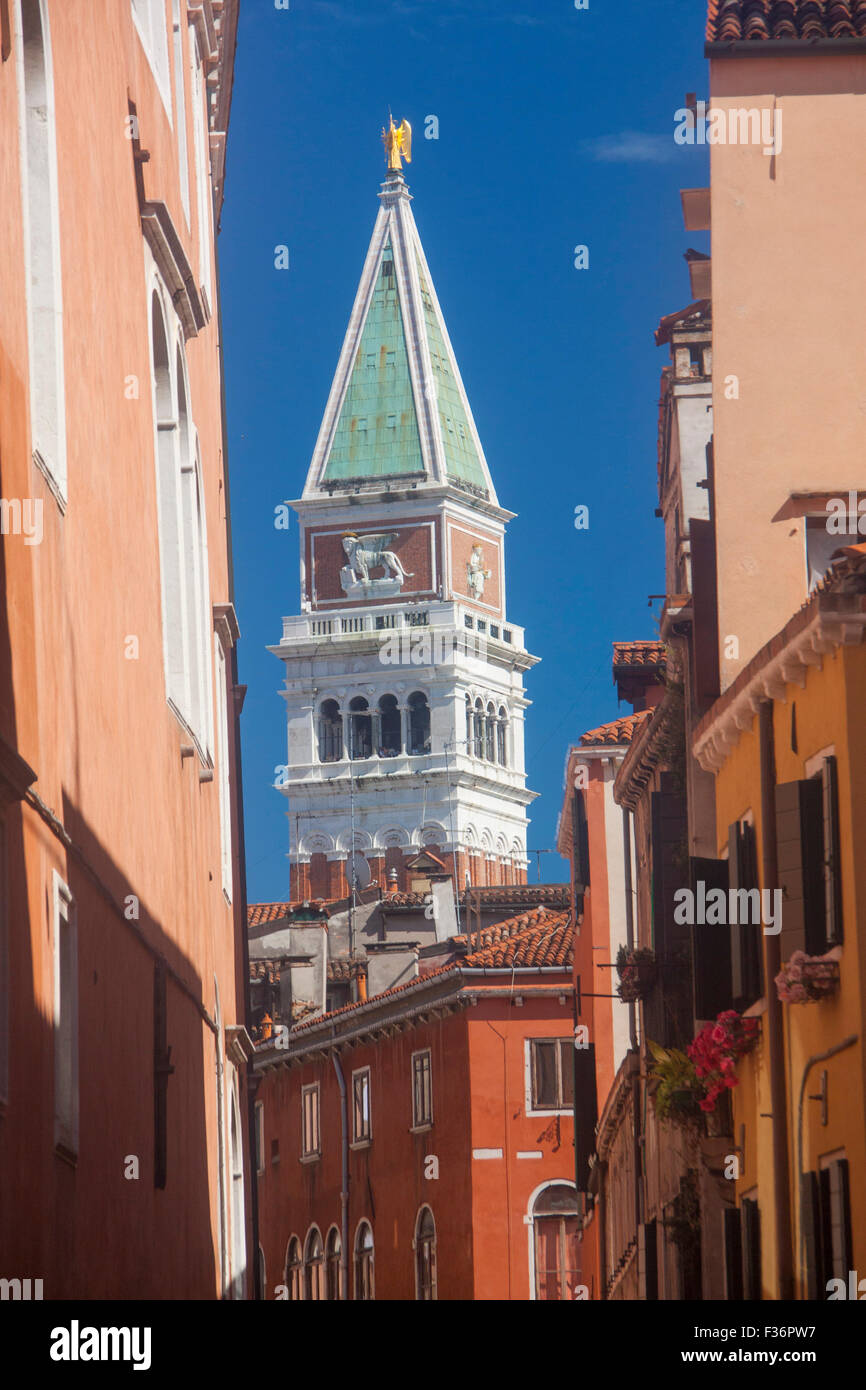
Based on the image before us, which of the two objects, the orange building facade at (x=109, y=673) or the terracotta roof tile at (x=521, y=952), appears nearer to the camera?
the orange building facade at (x=109, y=673)

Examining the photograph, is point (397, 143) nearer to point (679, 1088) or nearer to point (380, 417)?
point (380, 417)

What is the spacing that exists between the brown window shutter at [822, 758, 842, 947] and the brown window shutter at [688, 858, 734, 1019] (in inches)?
113

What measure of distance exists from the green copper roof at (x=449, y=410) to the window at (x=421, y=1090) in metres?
88.7

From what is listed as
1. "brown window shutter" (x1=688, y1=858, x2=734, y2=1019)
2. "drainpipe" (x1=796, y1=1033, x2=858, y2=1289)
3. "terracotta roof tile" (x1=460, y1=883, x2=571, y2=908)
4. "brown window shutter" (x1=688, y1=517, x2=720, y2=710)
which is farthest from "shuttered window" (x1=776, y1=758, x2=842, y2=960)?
"terracotta roof tile" (x1=460, y1=883, x2=571, y2=908)

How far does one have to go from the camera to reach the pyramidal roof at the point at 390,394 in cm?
13075

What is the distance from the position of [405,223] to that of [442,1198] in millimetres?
96379

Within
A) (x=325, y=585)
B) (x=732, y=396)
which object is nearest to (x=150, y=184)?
(x=732, y=396)

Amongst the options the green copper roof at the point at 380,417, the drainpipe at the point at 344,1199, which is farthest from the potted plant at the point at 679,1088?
the green copper roof at the point at 380,417

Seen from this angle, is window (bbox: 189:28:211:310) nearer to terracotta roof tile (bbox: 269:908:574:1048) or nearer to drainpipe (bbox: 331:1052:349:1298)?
terracotta roof tile (bbox: 269:908:574:1048)

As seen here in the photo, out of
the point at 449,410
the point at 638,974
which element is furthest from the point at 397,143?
the point at 638,974

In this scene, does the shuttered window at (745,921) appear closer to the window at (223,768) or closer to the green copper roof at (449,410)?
the window at (223,768)

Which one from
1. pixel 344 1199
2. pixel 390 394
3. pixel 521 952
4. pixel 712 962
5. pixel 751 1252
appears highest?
pixel 390 394

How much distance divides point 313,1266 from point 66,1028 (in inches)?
1390

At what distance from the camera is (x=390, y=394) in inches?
5167
